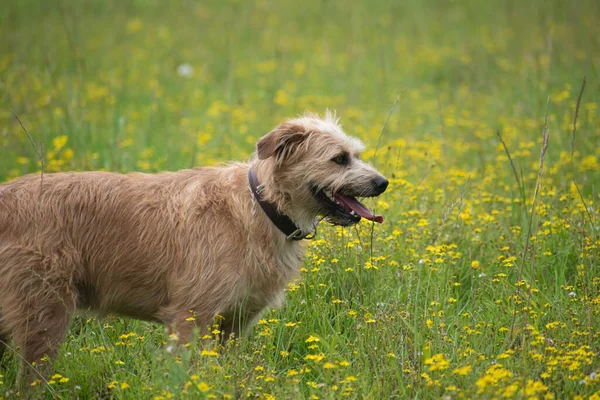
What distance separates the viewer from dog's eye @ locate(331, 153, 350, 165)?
14.6 ft

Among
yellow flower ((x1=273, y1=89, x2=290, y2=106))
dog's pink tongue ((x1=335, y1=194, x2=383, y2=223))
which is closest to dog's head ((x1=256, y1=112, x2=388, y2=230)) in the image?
dog's pink tongue ((x1=335, y1=194, x2=383, y2=223))

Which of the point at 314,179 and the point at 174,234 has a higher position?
the point at 314,179

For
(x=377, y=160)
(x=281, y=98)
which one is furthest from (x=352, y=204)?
(x=281, y=98)

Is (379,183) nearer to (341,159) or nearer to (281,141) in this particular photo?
(341,159)

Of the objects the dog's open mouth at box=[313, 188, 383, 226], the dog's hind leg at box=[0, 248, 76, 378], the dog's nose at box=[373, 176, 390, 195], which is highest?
the dog's nose at box=[373, 176, 390, 195]

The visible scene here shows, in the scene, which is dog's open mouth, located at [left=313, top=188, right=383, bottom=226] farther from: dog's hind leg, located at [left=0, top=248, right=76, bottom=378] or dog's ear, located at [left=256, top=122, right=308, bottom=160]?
dog's hind leg, located at [left=0, top=248, right=76, bottom=378]

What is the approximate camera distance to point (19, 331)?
392 centimetres

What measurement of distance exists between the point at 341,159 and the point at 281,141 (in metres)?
0.44

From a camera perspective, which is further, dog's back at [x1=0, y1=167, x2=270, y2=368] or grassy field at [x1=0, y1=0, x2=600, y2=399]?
dog's back at [x1=0, y1=167, x2=270, y2=368]

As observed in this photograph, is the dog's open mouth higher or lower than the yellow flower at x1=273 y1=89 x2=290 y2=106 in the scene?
higher

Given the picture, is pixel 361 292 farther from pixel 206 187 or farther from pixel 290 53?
pixel 290 53

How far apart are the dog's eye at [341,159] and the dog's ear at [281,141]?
0.78ft

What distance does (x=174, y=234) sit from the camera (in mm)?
4266

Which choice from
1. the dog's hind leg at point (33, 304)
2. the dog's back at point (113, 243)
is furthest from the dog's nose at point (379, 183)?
the dog's hind leg at point (33, 304)
